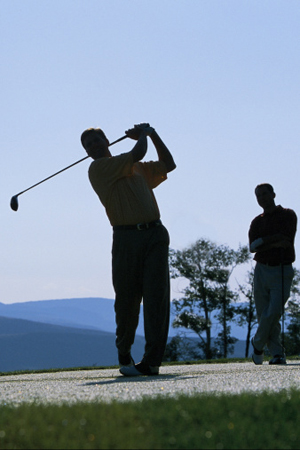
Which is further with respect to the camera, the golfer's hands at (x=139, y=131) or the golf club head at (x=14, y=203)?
the golf club head at (x=14, y=203)

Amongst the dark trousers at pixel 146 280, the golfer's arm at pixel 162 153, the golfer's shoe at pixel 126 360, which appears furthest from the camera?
the golfer's arm at pixel 162 153

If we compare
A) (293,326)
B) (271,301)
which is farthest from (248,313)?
(271,301)

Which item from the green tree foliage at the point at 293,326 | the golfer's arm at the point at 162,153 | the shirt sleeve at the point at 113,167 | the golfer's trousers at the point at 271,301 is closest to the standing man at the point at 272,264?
the golfer's trousers at the point at 271,301

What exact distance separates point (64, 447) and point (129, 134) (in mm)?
4789

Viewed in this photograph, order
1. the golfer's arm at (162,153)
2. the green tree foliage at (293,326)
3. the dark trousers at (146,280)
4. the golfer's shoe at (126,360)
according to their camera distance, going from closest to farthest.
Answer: the dark trousers at (146,280) → the golfer's shoe at (126,360) → the golfer's arm at (162,153) → the green tree foliage at (293,326)

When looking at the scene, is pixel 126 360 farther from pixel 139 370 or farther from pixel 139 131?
pixel 139 131

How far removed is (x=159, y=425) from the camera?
11.0 ft

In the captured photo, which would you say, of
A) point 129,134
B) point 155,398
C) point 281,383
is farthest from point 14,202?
point 155,398

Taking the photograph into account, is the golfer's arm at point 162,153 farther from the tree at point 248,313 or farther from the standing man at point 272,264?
the tree at point 248,313

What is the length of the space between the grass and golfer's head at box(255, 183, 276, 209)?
589cm

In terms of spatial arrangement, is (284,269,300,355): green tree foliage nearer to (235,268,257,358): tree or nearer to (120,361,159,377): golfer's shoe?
(235,268,257,358): tree

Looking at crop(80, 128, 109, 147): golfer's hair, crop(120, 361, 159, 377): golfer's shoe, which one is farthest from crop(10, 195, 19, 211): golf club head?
crop(120, 361, 159, 377): golfer's shoe

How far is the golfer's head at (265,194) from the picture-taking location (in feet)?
32.0

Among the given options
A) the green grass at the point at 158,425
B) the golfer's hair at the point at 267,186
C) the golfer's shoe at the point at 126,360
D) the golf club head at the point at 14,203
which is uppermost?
the golfer's hair at the point at 267,186
